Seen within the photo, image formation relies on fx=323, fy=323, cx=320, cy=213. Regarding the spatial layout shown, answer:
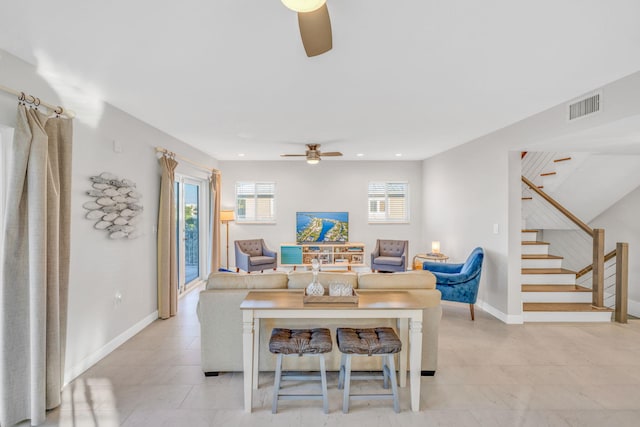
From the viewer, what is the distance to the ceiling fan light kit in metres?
1.35

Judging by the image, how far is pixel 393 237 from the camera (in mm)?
7648

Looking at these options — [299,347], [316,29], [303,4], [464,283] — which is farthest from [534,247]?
[303,4]

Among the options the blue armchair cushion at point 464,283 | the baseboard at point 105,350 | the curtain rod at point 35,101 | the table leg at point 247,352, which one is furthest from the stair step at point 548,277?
the curtain rod at point 35,101

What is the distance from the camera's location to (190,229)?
6137 mm

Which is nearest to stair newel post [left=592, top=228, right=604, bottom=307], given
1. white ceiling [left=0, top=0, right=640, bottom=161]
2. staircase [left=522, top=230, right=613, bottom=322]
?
staircase [left=522, top=230, right=613, bottom=322]

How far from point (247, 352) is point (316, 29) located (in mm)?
2165

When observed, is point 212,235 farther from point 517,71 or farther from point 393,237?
point 517,71

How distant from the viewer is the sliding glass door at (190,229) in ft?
18.3

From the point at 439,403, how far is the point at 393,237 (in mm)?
5272

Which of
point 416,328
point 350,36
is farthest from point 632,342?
point 350,36

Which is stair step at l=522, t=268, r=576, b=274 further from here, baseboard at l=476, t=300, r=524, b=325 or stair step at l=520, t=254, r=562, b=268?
baseboard at l=476, t=300, r=524, b=325

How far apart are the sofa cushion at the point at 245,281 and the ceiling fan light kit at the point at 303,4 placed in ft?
7.22

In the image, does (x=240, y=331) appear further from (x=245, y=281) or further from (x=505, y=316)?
(x=505, y=316)

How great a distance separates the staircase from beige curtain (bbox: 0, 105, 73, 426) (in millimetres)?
5145
